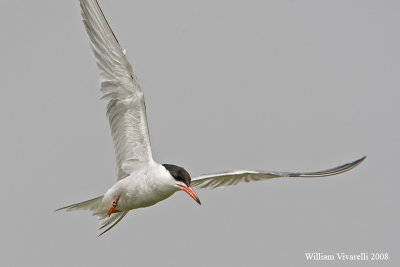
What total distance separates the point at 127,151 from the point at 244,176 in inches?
64.5

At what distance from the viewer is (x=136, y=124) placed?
8.80m

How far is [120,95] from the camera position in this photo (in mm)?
8594

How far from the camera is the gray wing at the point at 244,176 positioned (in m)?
9.26

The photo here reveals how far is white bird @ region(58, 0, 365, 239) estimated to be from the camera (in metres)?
8.25

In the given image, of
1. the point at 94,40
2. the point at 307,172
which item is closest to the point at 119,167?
the point at 94,40

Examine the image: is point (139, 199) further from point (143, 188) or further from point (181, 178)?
point (181, 178)

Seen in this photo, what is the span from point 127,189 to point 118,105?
1.02 metres

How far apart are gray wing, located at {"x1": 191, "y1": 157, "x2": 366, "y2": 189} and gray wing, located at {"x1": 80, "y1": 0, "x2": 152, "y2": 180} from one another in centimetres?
84

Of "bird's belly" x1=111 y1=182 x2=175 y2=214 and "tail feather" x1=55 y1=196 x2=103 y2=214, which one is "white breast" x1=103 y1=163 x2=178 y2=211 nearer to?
"bird's belly" x1=111 y1=182 x2=175 y2=214

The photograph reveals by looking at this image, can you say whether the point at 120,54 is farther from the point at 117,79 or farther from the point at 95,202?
the point at 95,202

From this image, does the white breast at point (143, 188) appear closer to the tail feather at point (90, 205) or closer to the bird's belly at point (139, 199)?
the bird's belly at point (139, 199)

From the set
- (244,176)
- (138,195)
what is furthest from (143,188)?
(244,176)

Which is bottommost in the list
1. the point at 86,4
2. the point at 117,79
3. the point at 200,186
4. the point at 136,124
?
the point at 200,186

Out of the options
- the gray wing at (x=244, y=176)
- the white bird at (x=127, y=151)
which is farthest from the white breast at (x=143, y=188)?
the gray wing at (x=244, y=176)
